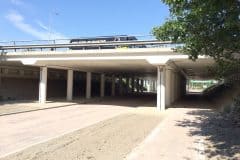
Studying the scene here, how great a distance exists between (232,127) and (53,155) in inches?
372

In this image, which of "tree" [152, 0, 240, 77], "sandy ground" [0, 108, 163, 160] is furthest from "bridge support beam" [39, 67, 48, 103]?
"tree" [152, 0, 240, 77]

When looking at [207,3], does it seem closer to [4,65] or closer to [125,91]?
[4,65]

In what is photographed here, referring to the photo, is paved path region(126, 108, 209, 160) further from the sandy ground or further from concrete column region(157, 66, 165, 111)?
concrete column region(157, 66, 165, 111)

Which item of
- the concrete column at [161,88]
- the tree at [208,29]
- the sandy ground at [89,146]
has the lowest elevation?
the sandy ground at [89,146]

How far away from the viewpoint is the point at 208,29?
1388cm

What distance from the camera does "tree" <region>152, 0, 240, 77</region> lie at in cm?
1180

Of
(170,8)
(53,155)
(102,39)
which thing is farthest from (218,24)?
(102,39)

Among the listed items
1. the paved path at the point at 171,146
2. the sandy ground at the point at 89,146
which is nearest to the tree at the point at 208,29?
the paved path at the point at 171,146

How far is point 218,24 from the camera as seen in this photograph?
1342 cm

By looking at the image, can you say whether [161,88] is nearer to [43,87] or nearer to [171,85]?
[171,85]

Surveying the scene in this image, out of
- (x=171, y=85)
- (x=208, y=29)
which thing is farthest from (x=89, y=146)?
(x=171, y=85)

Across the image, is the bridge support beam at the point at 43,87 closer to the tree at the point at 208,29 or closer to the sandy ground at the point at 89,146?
the sandy ground at the point at 89,146

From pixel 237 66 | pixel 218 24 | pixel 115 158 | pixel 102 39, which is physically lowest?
pixel 115 158

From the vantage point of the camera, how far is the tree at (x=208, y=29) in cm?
1180
